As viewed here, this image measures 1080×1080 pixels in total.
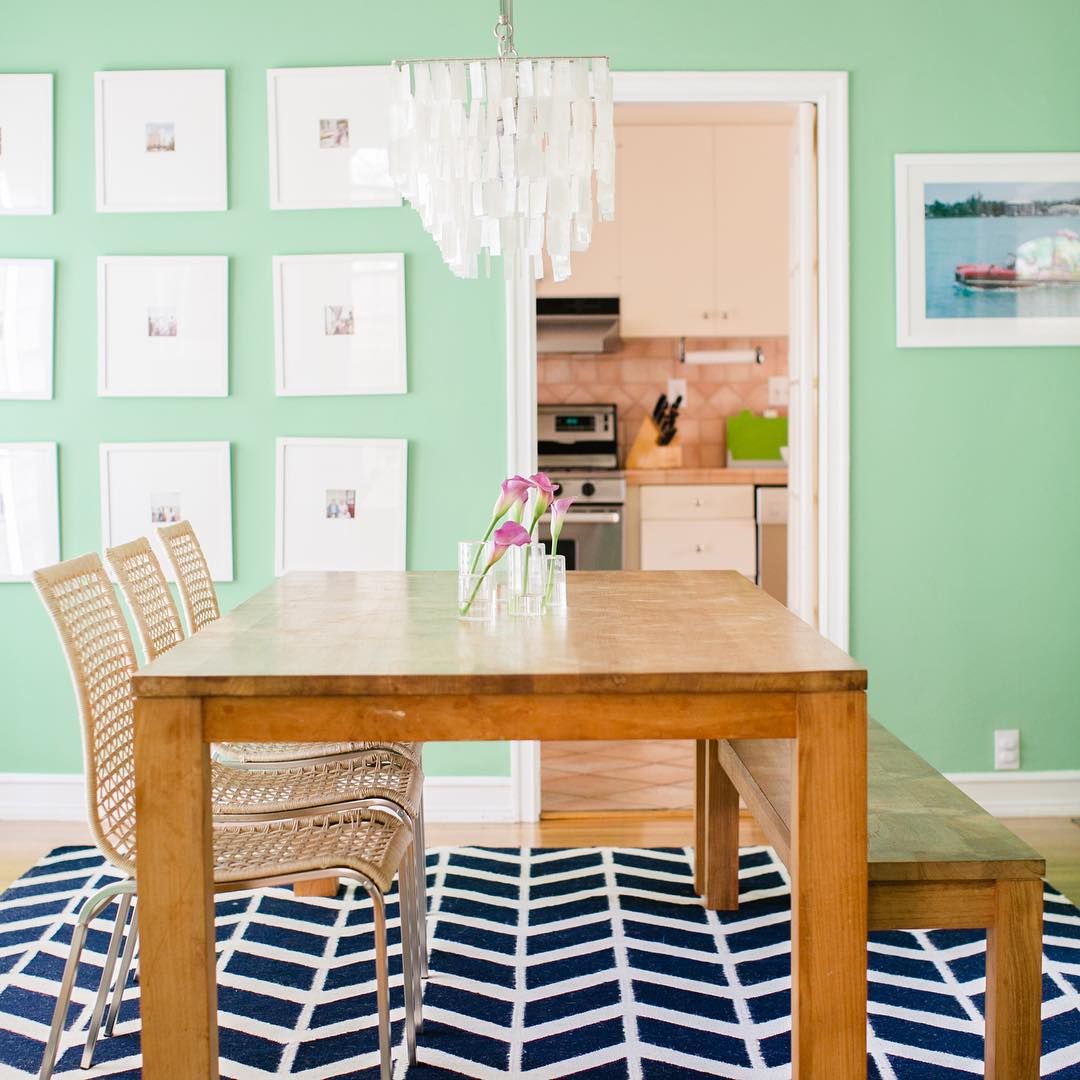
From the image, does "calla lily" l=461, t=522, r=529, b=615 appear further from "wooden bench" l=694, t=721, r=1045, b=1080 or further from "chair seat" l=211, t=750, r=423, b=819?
"wooden bench" l=694, t=721, r=1045, b=1080

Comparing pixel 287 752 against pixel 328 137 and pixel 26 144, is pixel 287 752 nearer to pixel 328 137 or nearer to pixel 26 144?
pixel 328 137

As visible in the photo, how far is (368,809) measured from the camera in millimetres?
2188

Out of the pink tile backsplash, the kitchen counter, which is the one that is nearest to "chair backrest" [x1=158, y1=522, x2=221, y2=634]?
the kitchen counter

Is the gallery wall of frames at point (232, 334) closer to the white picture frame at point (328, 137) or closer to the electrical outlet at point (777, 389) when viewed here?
the white picture frame at point (328, 137)

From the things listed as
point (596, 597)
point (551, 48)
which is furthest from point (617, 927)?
point (551, 48)

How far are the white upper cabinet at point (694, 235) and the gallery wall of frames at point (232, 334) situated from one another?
204 cm

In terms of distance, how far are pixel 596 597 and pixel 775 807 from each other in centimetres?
62

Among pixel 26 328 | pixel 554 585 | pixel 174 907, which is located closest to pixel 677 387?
pixel 26 328

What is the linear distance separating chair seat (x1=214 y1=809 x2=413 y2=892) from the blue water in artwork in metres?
2.31

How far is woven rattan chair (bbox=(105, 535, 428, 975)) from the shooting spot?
230cm

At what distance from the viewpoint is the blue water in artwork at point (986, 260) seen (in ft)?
11.7

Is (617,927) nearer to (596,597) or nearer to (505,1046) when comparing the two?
(505,1046)

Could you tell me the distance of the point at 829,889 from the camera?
1.78 m

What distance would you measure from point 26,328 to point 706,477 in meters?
2.89
